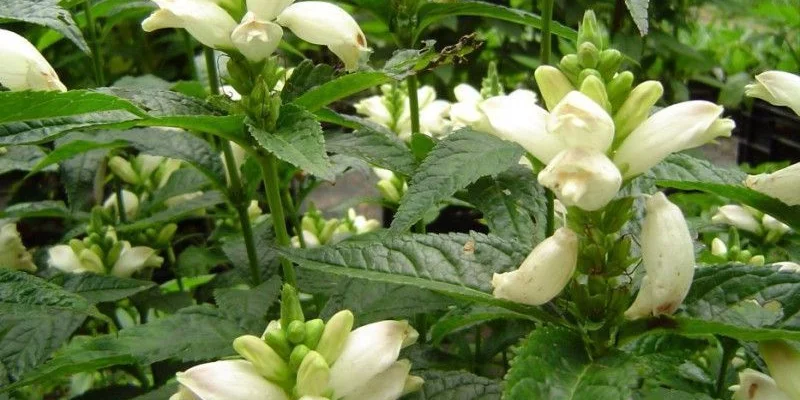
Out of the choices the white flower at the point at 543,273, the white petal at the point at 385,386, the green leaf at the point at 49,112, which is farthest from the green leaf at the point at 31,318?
the white flower at the point at 543,273

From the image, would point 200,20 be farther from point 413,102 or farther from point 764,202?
point 764,202

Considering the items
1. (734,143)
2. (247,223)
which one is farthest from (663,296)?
(734,143)

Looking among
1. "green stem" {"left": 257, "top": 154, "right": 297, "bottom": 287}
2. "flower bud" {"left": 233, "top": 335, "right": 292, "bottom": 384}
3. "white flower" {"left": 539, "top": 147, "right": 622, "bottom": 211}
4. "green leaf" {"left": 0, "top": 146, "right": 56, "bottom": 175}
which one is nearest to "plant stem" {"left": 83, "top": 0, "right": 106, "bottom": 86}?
"green leaf" {"left": 0, "top": 146, "right": 56, "bottom": 175}

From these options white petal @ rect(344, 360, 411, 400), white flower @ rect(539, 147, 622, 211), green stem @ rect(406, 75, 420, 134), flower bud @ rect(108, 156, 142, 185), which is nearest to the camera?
white flower @ rect(539, 147, 622, 211)

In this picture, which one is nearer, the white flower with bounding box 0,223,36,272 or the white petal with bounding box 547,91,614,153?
the white petal with bounding box 547,91,614,153

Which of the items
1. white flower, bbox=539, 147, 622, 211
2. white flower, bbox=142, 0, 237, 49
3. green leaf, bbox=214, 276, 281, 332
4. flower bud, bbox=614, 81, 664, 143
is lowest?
green leaf, bbox=214, 276, 281, 332

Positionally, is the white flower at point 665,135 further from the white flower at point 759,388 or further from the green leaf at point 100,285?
the green leaf at point 100,285

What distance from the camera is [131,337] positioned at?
31.1 inches

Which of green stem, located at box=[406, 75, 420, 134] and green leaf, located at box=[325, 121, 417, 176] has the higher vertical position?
green leaf, located at box=[325, 121, 417, 176]

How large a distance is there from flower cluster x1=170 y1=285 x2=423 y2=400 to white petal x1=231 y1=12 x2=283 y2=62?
8.9 inches

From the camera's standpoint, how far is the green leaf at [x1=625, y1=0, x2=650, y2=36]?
76cm

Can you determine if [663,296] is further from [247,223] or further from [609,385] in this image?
[247,223]

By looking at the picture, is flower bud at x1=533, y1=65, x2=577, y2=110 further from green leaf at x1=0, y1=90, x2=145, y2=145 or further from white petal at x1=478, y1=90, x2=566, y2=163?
green leaf at x1=0, y1=90, x2=145, y2=145

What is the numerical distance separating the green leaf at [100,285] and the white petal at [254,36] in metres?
0.29
